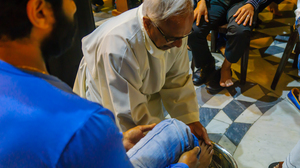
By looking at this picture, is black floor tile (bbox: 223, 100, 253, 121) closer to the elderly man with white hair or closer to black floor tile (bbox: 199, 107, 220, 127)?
black floor tile (bbox: 199, 107, 220, 127)

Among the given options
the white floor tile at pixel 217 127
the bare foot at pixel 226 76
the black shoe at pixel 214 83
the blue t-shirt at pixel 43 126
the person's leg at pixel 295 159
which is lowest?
the white floor tile at pixel 217 127

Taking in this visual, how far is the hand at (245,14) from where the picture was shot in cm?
194

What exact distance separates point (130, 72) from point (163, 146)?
0.37m

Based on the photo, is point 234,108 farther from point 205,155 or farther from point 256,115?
point 205,155

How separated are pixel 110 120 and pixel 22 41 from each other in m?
0.22

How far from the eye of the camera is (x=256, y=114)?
1.89 metres

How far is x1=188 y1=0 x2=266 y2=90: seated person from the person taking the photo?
1954mm

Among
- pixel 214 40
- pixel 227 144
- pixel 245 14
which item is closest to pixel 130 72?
pixel 227 144

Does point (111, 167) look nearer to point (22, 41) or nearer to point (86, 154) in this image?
point (86, 154)

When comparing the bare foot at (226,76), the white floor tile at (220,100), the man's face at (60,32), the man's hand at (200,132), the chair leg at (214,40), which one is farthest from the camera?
the chair leg at (214,40)

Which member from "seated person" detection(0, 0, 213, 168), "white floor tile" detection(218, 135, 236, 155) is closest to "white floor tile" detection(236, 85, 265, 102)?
"white floor tile" detection(218, 135, 236, 155)

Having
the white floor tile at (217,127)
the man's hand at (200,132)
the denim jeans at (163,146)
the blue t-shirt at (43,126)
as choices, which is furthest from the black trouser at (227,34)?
the blue t-shirt at (43,126)

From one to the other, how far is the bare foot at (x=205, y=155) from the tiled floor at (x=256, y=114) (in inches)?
18.1

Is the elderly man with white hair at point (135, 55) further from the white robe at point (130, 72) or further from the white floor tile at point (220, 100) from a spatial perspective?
the white floor tile at point (220, 100)
